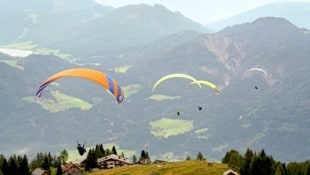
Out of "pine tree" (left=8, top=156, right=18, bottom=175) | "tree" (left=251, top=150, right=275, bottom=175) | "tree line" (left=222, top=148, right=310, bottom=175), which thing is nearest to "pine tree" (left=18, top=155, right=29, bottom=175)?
"pine tree" (left=8, top=156, right=18, bottom=175)

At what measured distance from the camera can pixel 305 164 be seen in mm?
128250

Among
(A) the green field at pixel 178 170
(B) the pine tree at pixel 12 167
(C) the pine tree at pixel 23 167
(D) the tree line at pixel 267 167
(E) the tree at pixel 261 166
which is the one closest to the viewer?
(D) the tree line at pixel 267 167

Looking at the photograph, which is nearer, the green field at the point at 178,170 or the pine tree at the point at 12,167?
the pine tree at the point at 12,167

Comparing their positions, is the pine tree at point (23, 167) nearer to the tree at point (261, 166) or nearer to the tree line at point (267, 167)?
the tree line at point (267, 167)

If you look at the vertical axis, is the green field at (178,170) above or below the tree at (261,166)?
above

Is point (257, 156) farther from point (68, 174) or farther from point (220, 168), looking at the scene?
point (68, 174)

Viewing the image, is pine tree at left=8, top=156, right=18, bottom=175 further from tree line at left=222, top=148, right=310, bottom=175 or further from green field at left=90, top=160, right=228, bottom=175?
tree line at left=222, top=148, right=310, bottom=175

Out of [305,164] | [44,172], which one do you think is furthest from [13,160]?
[305,164]

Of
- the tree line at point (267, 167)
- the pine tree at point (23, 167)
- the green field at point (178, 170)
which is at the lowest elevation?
the tree line at point (267, 167)

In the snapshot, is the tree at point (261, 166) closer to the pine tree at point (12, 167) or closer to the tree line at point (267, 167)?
the tree line at point (267, 167)

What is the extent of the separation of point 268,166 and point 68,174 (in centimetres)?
7399

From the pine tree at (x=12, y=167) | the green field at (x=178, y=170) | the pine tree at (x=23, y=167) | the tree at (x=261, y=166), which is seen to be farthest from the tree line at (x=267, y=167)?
the pine tree at (x=12, y=167)

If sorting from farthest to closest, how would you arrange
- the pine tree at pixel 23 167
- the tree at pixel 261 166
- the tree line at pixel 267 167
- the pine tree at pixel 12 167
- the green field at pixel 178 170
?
the green field at pixel 178 170 < the pine tree at pixel 23 167 < the pine tree at pixel 12 167 < the tree at pixel 261 166 < the tree line at pixel 267 167

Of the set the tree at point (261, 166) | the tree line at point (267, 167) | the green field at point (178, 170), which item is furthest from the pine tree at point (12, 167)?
the tree at point (261, 166)
